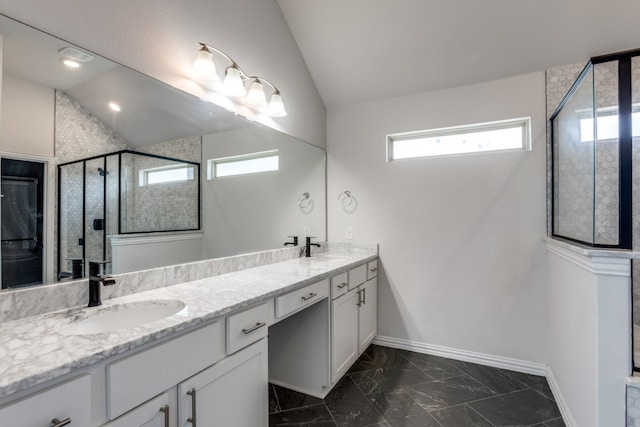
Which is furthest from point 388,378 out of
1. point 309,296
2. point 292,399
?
point 309,296

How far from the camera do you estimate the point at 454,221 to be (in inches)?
104

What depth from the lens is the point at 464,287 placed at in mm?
2629

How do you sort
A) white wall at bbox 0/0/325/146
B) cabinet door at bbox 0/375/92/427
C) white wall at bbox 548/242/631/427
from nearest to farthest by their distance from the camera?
cabinet door at bbox 0/375/92/427 → white wall at bbox 0/0/325/146 → white wall at bbox 548/242/631/427

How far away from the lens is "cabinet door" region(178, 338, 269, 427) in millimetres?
1114

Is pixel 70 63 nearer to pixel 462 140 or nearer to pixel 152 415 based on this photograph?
pixel 152 415

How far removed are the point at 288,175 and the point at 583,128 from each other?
2030 mm

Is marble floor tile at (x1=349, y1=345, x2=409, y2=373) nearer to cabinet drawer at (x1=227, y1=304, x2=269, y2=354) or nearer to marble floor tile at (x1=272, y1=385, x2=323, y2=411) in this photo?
marble floor tile at (x1=272, y1=385, x2=323, y2=411)

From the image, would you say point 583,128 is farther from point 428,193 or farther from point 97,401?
point 97,401

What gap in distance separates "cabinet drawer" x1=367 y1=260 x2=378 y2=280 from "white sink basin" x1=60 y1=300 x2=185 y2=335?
1.73 m

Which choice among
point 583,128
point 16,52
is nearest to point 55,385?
point 16,52

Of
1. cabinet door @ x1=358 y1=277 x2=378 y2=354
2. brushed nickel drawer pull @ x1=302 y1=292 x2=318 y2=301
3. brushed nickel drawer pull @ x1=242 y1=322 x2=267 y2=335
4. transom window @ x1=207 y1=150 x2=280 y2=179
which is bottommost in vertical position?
cabinet door @ x1=358 y1=277 x2=378 y2=354

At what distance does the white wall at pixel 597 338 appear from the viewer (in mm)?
1408

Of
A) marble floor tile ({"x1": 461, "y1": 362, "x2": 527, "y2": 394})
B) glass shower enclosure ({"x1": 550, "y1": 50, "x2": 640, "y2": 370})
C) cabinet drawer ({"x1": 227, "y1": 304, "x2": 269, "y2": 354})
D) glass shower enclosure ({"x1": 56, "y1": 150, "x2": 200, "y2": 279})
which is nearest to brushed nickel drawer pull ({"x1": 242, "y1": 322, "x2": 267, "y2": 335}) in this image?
cabinet drawer ({"x1": 227, "y1": 304, "x2": 269, "y2": 354})

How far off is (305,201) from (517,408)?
2147 millimetres
